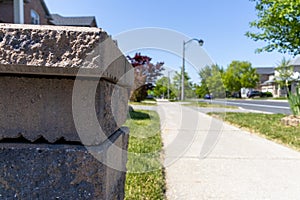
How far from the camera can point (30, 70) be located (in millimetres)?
748

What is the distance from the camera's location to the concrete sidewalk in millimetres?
2506

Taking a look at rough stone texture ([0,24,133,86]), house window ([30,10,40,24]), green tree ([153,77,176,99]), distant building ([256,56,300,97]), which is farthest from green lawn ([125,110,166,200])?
distant building ([256,56,300,97])

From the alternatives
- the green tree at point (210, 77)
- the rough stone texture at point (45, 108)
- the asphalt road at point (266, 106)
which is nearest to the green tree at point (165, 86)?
the asphalt road at point (266, 106)

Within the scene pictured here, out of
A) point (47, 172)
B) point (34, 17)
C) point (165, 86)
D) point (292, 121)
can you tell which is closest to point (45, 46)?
point (47, 172)

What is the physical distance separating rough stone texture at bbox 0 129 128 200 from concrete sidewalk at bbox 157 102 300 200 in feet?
5.91

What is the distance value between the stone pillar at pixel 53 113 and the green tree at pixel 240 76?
48.4 meters

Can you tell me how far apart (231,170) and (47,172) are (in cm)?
295

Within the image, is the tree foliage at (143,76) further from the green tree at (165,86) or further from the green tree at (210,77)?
the green tree at (210,77)

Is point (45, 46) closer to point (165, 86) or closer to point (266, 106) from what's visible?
point (165, 86)

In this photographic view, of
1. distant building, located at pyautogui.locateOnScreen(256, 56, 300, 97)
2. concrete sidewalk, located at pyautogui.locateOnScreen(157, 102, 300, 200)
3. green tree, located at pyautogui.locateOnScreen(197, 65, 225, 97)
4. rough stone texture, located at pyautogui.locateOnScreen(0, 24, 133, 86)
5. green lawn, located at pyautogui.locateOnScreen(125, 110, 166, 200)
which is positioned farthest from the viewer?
distant building, located at pyautogui.locateOnScreen(256, 56, 300, 97)

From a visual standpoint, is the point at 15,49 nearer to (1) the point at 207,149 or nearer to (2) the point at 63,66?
(2) the point at 63,66

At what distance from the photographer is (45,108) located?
0.81 meters

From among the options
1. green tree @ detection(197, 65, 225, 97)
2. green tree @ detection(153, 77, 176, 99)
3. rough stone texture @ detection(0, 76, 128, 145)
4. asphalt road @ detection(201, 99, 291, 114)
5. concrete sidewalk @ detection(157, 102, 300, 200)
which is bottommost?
concrete sidewalk @ detection(157, 102, 300, 200)

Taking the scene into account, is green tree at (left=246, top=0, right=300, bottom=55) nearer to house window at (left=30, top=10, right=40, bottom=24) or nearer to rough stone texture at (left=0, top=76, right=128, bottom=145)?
rough stone texture at (left=0, top=76, right=128, bottom=145)
